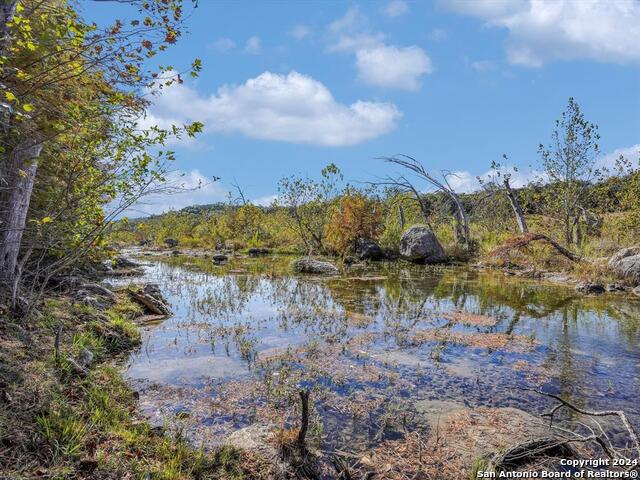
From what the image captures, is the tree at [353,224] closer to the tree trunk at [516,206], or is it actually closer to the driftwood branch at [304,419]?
the tree trunk at [516,206]

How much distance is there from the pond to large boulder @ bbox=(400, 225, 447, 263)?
10.6 meters

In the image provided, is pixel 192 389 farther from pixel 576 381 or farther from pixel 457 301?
pixel 457 301

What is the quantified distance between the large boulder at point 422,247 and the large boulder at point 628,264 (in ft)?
31.5

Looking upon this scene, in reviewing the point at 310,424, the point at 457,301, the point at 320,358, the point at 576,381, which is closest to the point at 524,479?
the point at 310,424

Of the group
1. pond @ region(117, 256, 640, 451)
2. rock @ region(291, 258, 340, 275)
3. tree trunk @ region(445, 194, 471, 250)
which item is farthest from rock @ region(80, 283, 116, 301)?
tree trunk @ region(445, 194, 471, 250)

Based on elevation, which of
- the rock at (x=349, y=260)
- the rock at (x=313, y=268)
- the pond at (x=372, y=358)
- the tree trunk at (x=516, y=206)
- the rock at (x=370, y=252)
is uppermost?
the tree trunk at (x=516, y=206)

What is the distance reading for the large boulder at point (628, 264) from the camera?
623 inches

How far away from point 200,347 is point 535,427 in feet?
19.2

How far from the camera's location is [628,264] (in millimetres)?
16188

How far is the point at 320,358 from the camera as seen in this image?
746cm

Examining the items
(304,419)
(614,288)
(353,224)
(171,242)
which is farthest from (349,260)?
(171,242)

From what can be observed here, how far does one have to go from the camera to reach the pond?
5258 millimetres

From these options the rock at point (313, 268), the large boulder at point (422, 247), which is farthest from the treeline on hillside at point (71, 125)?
the large boulder at point (422, 247)

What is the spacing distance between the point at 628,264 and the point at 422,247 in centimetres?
1079
